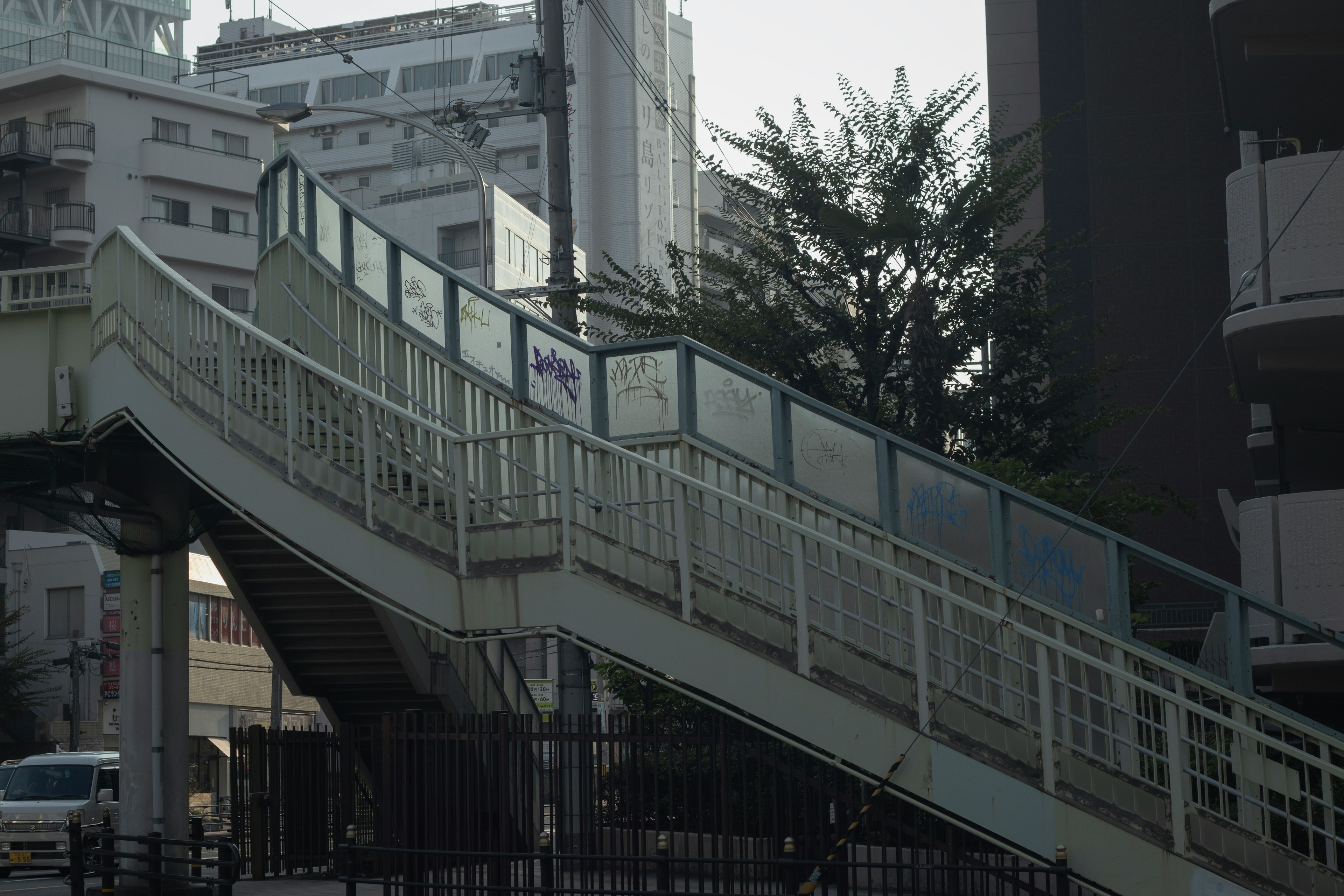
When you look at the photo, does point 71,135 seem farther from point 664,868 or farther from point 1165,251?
point 664,868

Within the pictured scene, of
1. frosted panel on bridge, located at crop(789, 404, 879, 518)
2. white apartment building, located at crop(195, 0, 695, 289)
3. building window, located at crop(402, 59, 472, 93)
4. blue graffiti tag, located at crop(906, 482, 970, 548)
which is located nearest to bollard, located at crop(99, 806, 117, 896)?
frosted panel on bridge, located at crop(789, 404, 879, 518)

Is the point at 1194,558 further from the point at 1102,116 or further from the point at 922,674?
the point at 922,674

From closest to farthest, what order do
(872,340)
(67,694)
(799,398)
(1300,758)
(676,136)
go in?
(1300,758)
(799,398)
(872,340)
(67,694)
(676,136)

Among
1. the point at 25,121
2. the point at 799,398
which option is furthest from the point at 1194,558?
the point at 25,121

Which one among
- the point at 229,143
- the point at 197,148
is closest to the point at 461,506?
the point at 197,148

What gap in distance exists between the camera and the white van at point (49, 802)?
19.5 meters

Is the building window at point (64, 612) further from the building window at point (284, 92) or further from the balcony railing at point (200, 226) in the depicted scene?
the building window at point (284, 92)

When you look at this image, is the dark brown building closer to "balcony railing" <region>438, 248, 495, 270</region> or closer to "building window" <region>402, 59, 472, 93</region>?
"balcony railing" <region>438, 248, 495, 270</region>

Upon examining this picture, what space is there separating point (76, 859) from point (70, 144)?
50.2 metres

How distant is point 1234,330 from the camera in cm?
1211

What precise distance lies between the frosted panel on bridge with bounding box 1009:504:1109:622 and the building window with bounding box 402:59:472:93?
88.6m

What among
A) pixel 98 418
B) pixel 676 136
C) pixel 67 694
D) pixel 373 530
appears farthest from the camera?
pixel 676 136

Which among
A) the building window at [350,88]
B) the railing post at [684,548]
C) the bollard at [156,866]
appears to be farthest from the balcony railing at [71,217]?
the railing post at [684,548]

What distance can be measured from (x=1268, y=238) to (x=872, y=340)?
291 inches
